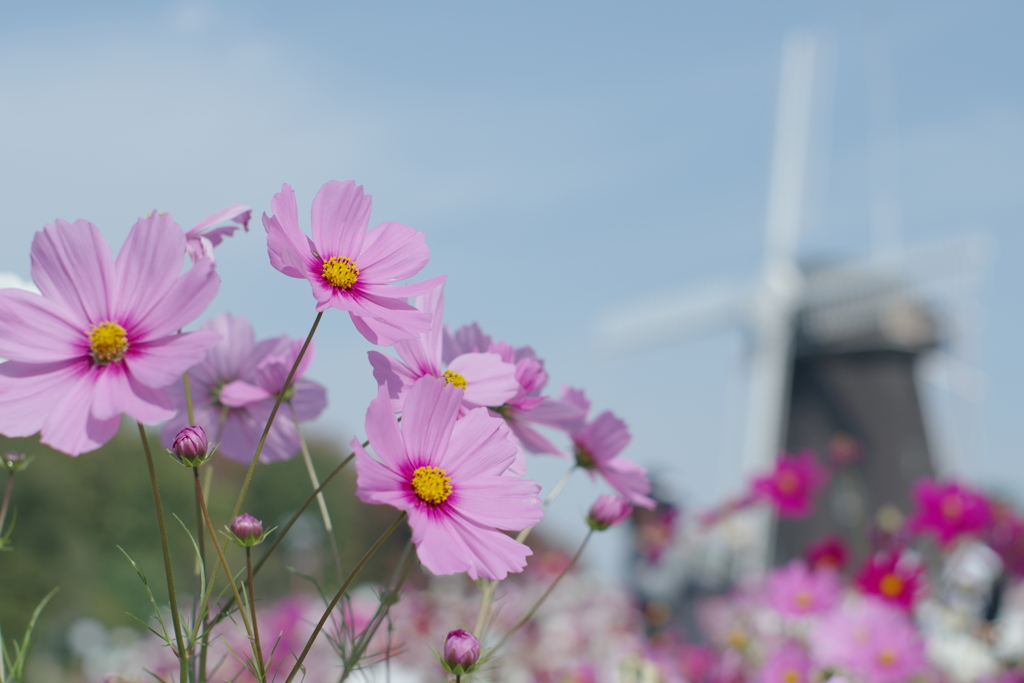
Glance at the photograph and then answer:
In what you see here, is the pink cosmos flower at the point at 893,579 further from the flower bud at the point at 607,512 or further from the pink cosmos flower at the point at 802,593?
the flower bud at the point at 607,512

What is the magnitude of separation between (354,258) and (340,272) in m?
0.04

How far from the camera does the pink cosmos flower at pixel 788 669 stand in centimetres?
150

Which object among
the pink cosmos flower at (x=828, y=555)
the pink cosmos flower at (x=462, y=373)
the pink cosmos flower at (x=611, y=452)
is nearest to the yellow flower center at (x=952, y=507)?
the pink cosmos flower at (x=828, y=555)

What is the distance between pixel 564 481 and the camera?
3.11 ft

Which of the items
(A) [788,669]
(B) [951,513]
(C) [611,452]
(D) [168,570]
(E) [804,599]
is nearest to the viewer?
(D) [168,570]

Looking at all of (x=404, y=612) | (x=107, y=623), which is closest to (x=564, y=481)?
(x=404, y=612)

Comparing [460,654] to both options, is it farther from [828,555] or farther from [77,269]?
[828,555]

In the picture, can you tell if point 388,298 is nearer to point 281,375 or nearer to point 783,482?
point 281,375

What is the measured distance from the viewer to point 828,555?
235cm

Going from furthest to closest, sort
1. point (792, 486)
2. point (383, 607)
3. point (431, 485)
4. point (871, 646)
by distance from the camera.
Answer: point (792, 486)
point (871, 646)
point (383, 607)
point (431, 485)

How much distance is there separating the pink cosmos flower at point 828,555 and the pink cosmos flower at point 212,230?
1.95 meters

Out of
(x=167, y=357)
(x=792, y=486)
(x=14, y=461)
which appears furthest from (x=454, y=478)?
(x=792, y=486)

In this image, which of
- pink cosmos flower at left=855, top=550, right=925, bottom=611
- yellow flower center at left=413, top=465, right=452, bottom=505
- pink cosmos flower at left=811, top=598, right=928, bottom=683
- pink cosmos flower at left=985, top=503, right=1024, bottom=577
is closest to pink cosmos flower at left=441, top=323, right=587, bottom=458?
yellow flower center at left=413, top=465, right=452, bottom=505

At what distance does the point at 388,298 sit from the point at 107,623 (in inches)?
469
